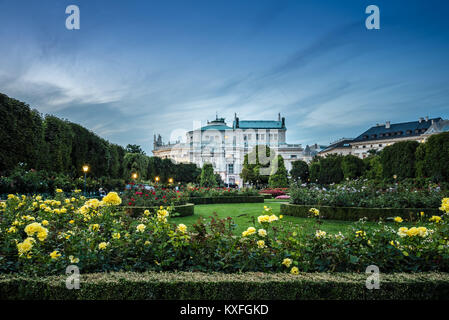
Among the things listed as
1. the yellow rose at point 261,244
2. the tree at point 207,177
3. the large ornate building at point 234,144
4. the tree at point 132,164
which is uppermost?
the large ornate building at point 234,144

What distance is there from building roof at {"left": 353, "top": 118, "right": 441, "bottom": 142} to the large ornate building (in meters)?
15.5

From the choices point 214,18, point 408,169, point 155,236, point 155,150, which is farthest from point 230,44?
point 155,150

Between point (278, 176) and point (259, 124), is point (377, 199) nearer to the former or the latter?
point (278, 176)

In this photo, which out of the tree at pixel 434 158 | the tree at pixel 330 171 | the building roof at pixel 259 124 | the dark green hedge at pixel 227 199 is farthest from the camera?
the building roof at pixel 259 124

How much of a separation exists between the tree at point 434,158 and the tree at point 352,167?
10.1 meters

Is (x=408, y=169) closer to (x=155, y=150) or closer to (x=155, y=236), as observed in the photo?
(x=155, y=236)

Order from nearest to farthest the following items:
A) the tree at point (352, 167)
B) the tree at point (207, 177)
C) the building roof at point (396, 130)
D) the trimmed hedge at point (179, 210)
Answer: the trimmed hedge at point (179, 210)
the tree at point (207, 177)
the tree at point (352, 167)
the building roof at point (396, 130)

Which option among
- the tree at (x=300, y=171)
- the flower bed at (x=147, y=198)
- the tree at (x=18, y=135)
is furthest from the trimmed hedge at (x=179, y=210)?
the tree at (x=300, y=171)

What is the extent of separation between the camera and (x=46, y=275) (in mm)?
2904

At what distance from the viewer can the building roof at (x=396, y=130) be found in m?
49.3

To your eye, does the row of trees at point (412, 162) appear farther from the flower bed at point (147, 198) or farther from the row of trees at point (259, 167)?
the flower bed at point (147, 198)

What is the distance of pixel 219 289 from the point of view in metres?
2.66
